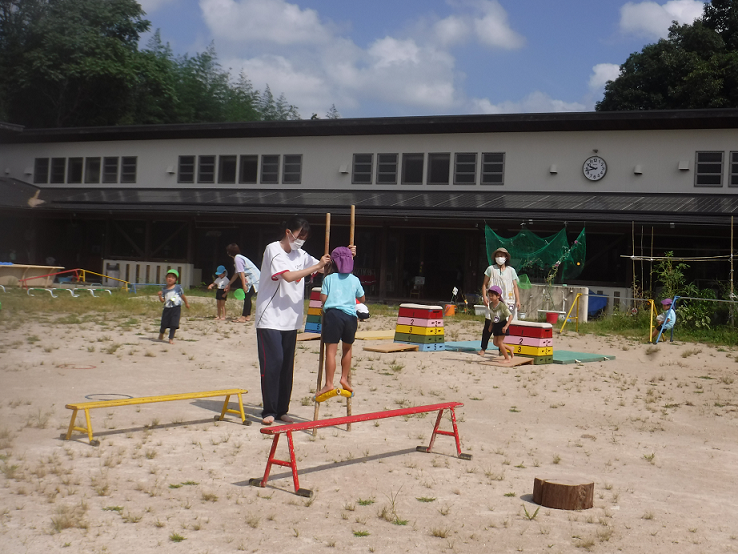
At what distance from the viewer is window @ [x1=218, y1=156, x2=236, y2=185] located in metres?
29.5

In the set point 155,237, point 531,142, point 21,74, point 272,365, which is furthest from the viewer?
point 21,74

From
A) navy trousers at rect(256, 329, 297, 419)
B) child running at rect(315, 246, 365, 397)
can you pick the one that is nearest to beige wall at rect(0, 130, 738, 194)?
child running at rect(315, 246, 365, 397)

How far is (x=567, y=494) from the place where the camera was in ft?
18.0

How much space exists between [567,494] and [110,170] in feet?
96.3

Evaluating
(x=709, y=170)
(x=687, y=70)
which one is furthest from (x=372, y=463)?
(x=687, y=70)

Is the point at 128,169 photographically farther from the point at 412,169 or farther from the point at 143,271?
the point at 412,169

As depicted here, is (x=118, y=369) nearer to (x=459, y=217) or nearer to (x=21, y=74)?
(x=459, y=217)

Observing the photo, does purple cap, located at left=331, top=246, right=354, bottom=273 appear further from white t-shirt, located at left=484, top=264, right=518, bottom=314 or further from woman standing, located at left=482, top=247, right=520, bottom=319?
white t-shirt, located at left=484, top=264, right=518, bottom=314

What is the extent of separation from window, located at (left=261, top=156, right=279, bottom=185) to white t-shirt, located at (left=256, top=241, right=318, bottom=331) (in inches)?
848

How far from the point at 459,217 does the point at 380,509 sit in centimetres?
1813

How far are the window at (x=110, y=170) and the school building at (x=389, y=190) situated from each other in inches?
2.2

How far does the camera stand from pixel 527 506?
5570mm

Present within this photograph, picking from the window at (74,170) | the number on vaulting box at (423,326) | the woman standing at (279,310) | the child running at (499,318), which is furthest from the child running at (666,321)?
the window at (74,170)

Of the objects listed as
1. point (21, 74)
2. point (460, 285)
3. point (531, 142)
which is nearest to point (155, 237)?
point (460, 285)
